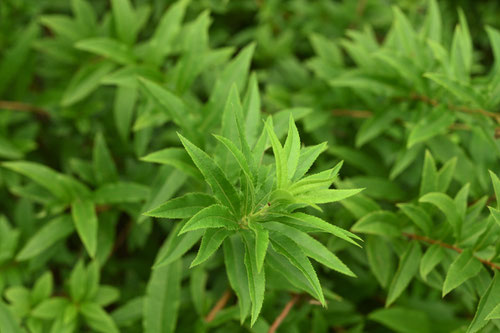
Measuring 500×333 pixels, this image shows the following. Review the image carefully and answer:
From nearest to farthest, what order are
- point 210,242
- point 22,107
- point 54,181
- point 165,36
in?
point 210,242
point 54,181
point 165,36
point 22,107

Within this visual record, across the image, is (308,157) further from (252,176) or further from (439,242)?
(439,242)

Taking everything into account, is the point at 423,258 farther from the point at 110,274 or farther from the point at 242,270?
the point at 110,274

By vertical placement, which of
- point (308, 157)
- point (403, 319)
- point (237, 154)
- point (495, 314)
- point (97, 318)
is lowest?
point (403, 319)

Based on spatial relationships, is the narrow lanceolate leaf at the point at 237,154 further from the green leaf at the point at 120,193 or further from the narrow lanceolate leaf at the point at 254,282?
the green leaf at the point at 120,193

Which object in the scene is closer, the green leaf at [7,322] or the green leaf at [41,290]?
the green leaf at [7,322]

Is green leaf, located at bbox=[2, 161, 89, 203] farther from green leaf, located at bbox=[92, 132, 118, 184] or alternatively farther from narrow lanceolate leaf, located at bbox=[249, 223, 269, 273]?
narrow lanceolate leaf, located at bbox=[249, 223, 269, 273]

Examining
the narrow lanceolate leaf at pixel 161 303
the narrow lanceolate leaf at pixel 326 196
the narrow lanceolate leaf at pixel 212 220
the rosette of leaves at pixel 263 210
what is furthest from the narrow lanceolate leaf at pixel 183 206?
the narrow lanceolate leaf at pixel 161 303

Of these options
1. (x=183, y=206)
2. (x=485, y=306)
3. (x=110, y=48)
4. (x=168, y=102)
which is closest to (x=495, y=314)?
(x=485, y=306)
